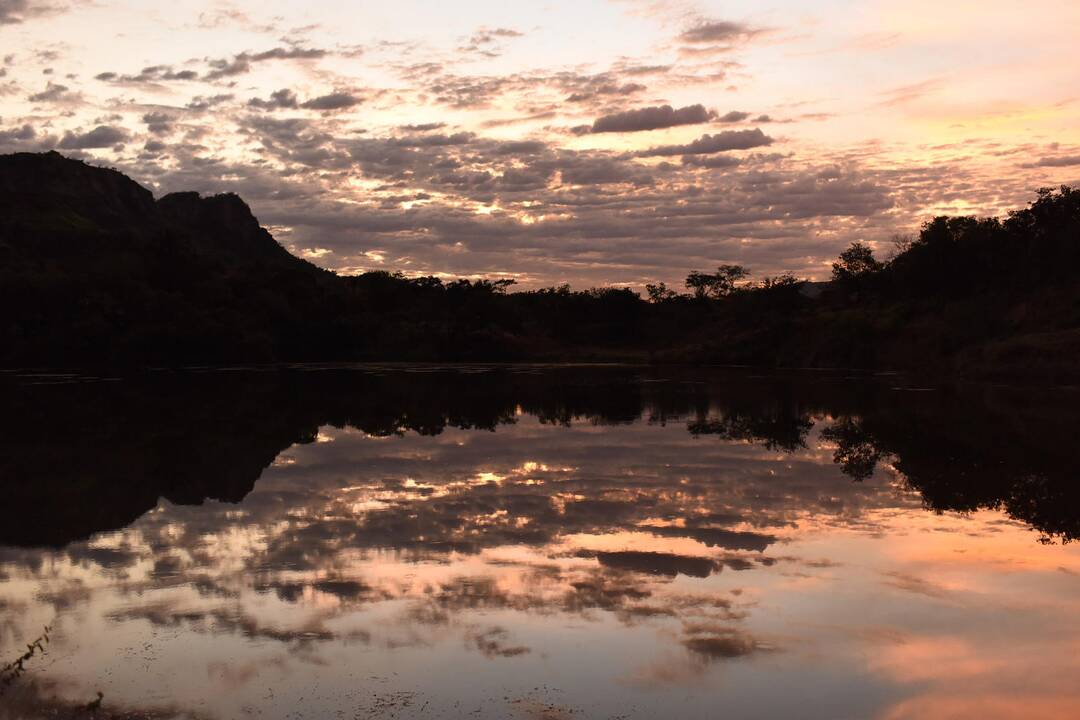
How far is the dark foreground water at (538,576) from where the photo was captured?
26.3ft

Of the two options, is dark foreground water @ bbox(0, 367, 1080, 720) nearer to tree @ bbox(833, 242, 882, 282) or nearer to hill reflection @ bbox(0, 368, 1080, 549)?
hill reflection @ bbox(0, 368, 1080, 549)

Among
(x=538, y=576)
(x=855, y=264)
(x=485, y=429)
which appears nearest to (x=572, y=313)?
(x=855, y=264)

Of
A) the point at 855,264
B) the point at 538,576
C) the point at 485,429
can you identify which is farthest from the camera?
the point at 855,264

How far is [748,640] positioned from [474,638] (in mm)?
2730

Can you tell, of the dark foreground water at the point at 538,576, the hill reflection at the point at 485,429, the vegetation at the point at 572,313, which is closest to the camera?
the dark foreground water at the point at 538,576

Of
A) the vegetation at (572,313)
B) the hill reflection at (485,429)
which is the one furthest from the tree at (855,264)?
the hill reflection at (485,429)

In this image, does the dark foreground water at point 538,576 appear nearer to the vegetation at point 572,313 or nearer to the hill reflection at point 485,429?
the hill reflection at point 485,429

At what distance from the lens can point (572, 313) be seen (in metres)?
133

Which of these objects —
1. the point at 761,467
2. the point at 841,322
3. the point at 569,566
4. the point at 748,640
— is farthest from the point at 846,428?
the point at 841,322

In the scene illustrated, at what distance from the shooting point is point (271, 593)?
10.9 meters

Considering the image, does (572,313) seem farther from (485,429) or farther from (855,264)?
(485,429)

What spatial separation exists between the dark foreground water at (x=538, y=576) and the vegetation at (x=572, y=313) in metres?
46.7

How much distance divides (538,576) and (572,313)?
399 ft

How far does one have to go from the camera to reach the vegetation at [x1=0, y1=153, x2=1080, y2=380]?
74.8 metres
